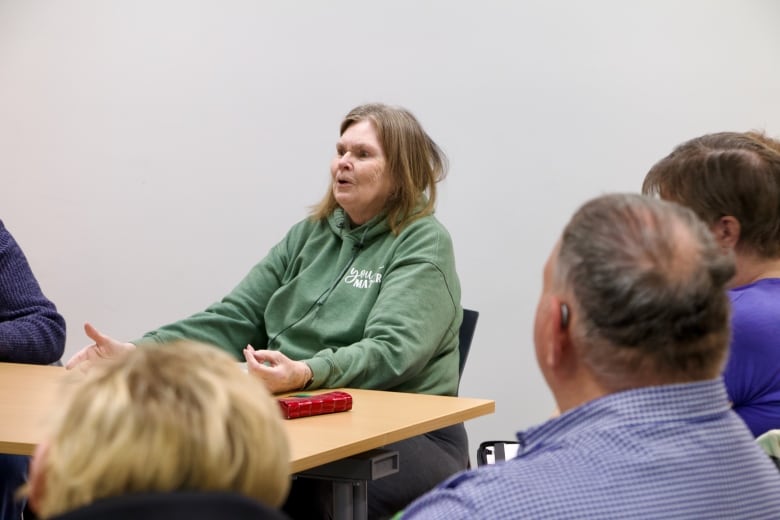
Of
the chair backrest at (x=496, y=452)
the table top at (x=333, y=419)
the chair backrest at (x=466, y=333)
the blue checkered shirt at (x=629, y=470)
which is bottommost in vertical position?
the chair backrest at (x=496, y=452)

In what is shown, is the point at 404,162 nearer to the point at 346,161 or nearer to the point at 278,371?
the point at 346,161

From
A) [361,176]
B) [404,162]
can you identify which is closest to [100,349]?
[361,176]

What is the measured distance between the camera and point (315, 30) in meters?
4.02

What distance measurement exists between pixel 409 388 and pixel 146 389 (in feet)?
6.17

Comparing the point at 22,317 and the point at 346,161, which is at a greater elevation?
the point at 346,161

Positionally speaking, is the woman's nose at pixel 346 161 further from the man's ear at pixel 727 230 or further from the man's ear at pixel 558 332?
the man's ear at pixel 558 332

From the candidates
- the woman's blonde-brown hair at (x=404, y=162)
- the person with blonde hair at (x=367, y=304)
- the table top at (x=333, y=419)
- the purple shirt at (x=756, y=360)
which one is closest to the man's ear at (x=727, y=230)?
the purple shirt at (x=756, y=360)

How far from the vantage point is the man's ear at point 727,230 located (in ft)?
5.84

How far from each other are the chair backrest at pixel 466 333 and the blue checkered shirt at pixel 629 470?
1816 mm

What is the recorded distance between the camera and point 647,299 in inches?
39.3

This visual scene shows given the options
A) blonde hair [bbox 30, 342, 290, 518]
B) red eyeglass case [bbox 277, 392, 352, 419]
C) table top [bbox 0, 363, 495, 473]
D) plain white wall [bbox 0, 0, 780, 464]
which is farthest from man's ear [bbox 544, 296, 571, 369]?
plain white wall [bbox 0, 0, 780, 464]

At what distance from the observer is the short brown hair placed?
1.78 meters

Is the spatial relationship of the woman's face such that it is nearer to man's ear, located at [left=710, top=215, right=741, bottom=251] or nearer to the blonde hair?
man's ear, located at [left=710, top=215, right=741, bottom=251]

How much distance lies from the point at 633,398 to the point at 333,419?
1.06 meters
